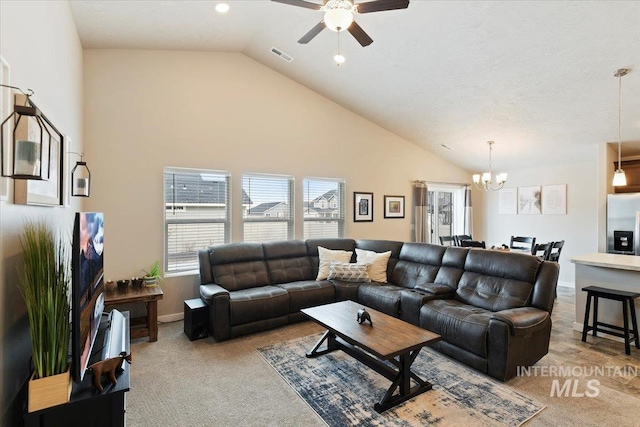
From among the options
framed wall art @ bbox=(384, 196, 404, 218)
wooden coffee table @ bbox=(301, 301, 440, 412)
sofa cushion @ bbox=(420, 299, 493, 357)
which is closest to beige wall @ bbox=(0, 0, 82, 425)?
wooden coffee table @ bbox=(301, 301, 440, 412)

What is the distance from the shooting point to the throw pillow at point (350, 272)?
177 inches

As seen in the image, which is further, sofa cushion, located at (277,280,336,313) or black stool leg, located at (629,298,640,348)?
sofa cushion, located at (277,280,336,313)

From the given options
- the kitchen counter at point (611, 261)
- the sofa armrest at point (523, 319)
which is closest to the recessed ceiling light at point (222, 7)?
the sofa armrest at point (523, 319)

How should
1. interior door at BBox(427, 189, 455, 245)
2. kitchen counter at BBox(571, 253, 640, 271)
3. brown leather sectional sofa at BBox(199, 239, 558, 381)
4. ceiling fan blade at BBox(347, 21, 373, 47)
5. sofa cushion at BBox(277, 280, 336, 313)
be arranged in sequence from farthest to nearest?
interior door at BBox(427, 189, 455, 245), sofa cushion at BBox(277, 280, 336, 313), kitchen counter at BBox(571, 253, 640, 271), brown leather sectional sofa at BBox(199, 239, 558, 381), ceiling fan blade at BBox(347, 21, 373, 47)

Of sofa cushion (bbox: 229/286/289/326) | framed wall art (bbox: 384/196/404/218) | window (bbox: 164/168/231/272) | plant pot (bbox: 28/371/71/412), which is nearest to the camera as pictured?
plant pot (bbox: 28/371/71/412)

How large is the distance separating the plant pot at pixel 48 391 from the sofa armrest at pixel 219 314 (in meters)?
2.05

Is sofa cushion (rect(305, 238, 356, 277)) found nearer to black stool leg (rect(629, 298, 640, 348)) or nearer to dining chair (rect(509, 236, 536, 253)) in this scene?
dining chair (rect(509, 236, 536, 253))

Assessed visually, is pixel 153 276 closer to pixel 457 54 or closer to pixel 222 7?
pixel 222 7

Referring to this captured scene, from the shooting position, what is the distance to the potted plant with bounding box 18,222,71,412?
56.4 inches

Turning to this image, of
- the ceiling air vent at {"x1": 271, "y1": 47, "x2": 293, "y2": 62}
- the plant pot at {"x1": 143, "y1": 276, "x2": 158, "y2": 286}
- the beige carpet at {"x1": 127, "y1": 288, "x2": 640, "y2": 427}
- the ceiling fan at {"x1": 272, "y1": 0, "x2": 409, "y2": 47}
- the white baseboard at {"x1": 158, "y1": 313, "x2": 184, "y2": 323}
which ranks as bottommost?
the beige carpet at {"x1": 127, "y1": 288, "x2": 640, "y2": 427}

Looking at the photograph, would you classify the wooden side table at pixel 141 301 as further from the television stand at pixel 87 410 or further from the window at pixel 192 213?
the television stand at pixel 87 410

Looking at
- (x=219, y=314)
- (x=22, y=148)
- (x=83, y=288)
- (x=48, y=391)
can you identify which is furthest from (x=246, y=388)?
(x=22, y=148)

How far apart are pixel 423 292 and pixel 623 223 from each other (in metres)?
3.68

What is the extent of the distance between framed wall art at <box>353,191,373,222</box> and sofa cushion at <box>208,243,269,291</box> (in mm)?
Result: 2171
